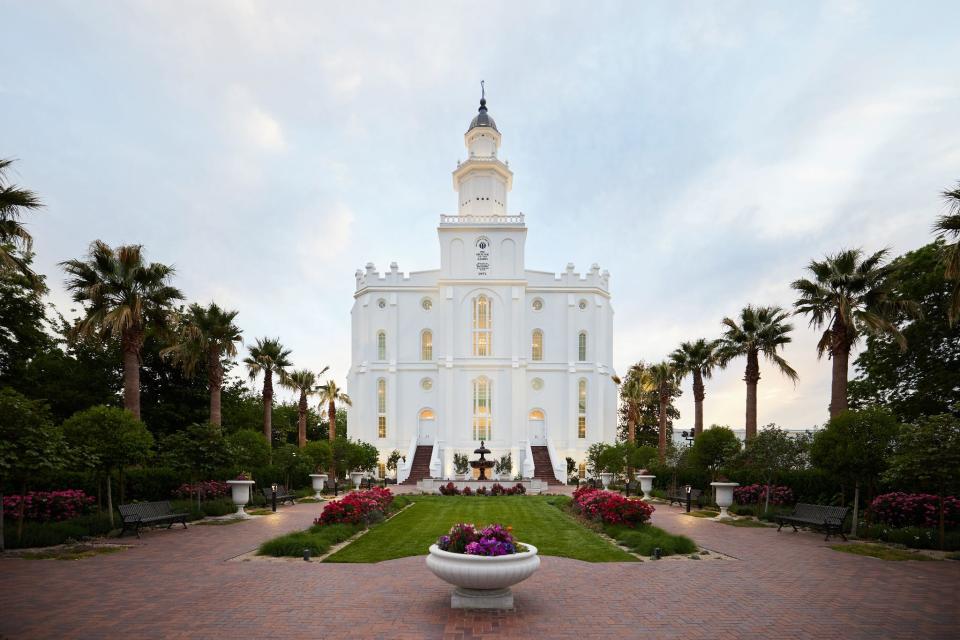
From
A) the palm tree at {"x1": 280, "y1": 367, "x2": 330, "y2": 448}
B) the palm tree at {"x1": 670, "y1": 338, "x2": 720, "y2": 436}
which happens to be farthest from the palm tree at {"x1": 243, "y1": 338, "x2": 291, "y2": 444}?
the palm tree at {"x1": 670, "y1": 338, "x2": 720, "y2": 436}

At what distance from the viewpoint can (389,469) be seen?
42250 millimetres

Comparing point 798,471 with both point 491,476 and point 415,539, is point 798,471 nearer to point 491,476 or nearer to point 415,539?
point 415,539

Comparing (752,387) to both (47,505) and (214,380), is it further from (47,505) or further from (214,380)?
(47,505)

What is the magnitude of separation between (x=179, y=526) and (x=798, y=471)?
772 inches

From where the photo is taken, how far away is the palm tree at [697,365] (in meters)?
31.8

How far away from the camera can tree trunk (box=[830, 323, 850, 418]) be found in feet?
65.8

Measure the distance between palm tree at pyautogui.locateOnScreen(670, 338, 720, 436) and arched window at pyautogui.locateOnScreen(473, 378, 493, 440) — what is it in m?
15.1

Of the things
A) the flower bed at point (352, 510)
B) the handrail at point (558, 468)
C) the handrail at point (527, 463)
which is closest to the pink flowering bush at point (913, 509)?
the flower bed at point (352, 510)

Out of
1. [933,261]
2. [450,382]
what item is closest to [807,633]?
[933,261]

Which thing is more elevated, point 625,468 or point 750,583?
point 750,583

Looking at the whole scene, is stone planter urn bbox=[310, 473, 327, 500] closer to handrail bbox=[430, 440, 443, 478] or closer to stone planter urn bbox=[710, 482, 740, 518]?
handrail bbox=[430, 440, 443, 478]

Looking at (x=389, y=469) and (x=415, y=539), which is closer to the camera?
(x=415, y=539)

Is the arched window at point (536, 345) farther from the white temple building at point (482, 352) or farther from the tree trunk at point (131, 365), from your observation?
the tree trunk at point (131, 365)

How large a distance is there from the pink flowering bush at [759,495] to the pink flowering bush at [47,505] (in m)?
20.3
